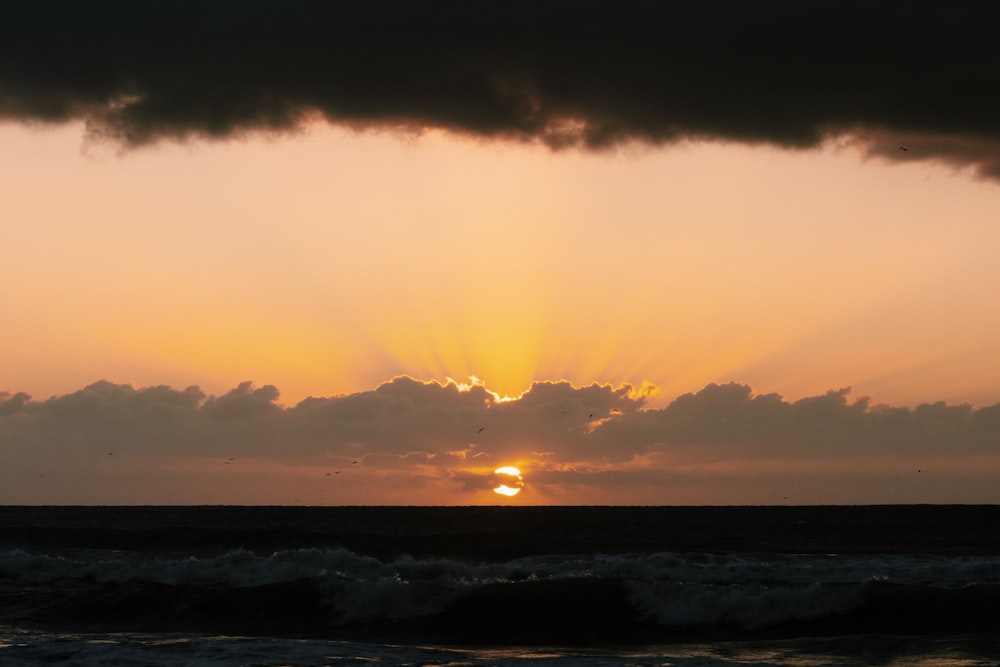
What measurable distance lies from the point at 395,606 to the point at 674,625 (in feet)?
27.6

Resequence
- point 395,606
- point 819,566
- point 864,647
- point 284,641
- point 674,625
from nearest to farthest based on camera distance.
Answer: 1. point 864,647
2. point 284,641
3. point 674,625
4. point 395,606
5. point 819,566

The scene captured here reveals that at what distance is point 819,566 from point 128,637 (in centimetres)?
2563

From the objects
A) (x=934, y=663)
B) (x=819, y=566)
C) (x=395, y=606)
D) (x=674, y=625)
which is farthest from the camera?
(x=819, y=566)

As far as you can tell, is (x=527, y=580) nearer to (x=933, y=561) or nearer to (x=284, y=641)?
(x=284, y=641)

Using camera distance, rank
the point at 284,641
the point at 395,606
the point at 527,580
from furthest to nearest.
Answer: the point at 527,580 → the point at 395,606 → the point at 284,641

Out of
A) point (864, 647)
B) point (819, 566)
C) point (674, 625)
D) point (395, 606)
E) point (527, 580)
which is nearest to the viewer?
point (864, 647)

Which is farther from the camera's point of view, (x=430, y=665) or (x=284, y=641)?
(x=284, y=641)

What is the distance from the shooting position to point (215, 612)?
32.2 metres

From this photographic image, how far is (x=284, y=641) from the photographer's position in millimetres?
25781

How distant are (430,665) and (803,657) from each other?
817 cm

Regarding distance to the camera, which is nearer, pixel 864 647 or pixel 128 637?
pixel 864 647

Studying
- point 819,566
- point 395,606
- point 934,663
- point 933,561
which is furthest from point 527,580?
point 933,561

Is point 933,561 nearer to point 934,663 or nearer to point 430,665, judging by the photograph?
point 934,663

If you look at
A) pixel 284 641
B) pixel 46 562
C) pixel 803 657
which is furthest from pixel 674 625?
pixel 46 562
